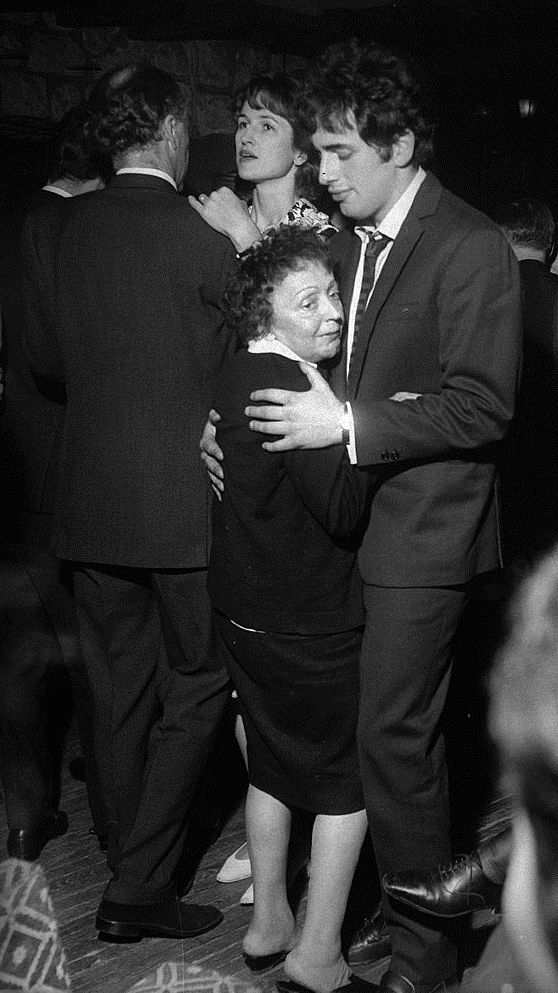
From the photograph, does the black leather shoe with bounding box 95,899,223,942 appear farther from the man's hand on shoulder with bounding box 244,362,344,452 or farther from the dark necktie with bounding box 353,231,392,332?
the dark necktie with bounding box 353,231,392,332

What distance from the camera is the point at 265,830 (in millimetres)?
2250

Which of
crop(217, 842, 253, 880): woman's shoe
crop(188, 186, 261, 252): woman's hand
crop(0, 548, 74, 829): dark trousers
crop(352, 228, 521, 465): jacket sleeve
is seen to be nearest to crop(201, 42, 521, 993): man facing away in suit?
crop(352, 228, 521, 465): jacket sleeve

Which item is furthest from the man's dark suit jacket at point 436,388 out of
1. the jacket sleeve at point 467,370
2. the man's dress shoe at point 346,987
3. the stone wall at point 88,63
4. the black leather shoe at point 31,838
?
the stone wall at point 88,63

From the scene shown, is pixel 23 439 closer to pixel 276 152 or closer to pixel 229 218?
pixel 229 218

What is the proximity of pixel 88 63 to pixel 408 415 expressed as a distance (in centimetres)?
214

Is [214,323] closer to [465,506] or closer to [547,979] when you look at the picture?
[465,506]

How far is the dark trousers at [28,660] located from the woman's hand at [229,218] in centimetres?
93

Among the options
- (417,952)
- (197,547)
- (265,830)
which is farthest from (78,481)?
(417,952)

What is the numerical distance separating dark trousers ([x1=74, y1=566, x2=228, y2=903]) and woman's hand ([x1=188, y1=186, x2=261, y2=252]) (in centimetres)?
70

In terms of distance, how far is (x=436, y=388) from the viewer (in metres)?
2.06

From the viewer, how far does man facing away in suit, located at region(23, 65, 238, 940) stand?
232 cm

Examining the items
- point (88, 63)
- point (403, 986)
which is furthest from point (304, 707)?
point (88, 63)

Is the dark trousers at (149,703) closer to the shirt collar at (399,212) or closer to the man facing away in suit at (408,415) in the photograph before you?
the man facing away in suit at (408,415)

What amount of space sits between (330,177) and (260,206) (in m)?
0.71
